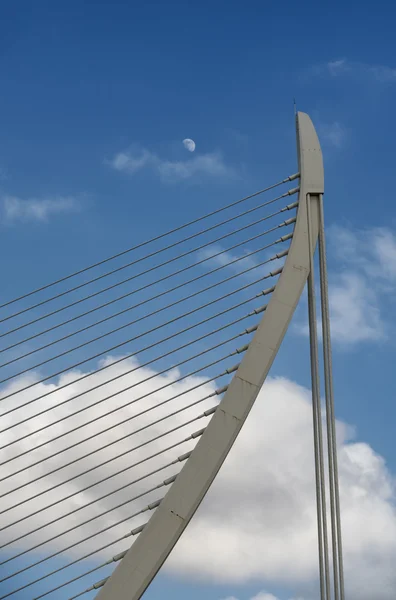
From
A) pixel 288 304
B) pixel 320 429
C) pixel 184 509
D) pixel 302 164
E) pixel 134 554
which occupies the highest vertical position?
pixel 302 164

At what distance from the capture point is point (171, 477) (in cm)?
1633

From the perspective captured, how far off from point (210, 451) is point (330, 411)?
9.42 feet

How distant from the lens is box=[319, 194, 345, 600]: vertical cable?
54.7ft

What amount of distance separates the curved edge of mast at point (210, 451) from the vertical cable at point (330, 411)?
0.61m

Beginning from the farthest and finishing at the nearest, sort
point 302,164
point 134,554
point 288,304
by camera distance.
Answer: point 302,164, point 288,304, point 134,554

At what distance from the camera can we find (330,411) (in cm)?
1770

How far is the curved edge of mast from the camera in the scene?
16047 millimetres

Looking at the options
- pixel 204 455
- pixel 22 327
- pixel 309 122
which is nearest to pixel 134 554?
pixel 204 455

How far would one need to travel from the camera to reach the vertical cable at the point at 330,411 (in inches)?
656

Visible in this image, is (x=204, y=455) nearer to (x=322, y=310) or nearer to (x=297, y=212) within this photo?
(x=322, y=310)

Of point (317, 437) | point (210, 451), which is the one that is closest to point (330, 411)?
point (317, 437)

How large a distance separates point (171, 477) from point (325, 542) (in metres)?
3.22

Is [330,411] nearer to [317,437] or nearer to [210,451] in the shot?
[317,437]

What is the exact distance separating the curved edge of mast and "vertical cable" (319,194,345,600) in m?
0.61
